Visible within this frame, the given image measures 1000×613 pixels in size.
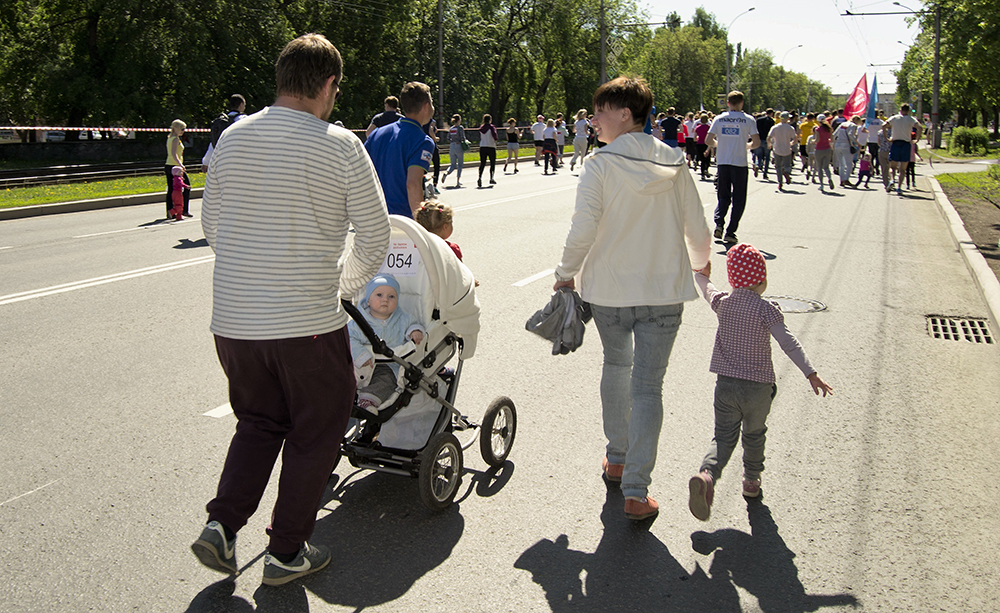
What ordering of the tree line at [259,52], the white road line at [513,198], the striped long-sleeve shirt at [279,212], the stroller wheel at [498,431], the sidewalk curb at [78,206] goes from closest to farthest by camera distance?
the striped long-sleeve shirt at [279,212] < the stroller wheel at [498,431] < the sidewalk curb at [78,206] < the white road line at [513,198] < the tree line at [259,52]

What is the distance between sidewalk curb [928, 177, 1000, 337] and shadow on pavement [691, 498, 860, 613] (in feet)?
15.9

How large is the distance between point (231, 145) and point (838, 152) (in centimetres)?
2305

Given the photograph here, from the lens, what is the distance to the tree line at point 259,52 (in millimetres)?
37469

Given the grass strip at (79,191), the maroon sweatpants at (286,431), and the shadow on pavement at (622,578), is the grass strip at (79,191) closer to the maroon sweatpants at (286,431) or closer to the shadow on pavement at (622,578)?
the maroon sweatpants at (286,431)

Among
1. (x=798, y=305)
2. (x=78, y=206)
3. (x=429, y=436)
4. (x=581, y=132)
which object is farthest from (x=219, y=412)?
(x=581, y=132)

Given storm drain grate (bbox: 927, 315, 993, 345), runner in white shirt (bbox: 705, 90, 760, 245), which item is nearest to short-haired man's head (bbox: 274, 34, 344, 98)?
storm drain grate (bbox: 927, 315, 993, 345)

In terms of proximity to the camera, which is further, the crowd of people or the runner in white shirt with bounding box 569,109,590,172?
the runner in white shirt with bounding box 569,109,590,172

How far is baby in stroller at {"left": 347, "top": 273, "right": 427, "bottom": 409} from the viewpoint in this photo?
381cm

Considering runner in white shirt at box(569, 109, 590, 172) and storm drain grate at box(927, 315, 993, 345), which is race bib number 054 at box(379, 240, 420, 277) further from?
runner in white shirt at box(569, 109, 590, 172)

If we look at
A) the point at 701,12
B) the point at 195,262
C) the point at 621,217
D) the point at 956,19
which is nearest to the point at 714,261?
the point at 195,262

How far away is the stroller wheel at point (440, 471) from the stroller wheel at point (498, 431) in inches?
8.2

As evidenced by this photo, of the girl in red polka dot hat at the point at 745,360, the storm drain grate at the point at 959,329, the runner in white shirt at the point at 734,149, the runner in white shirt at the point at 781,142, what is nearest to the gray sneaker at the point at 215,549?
the girl in red polka dot hat at the point at 745,360

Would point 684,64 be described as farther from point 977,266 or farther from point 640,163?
point 640,163

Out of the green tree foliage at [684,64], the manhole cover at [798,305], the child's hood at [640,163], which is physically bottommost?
the manhole cover at [798,305]
